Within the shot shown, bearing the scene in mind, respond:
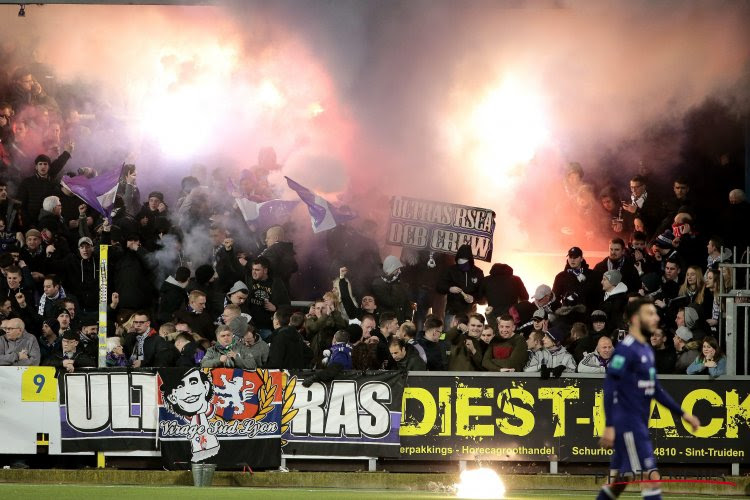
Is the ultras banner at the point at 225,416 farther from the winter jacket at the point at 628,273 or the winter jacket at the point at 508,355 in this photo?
the winter jacket at the point at 628,273

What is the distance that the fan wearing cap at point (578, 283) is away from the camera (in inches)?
742

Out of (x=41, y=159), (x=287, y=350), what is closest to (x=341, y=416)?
(x=287, y=350)

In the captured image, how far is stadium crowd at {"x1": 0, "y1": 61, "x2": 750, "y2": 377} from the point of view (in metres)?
16.9

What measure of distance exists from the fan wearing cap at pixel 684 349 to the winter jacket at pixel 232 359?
488 cm

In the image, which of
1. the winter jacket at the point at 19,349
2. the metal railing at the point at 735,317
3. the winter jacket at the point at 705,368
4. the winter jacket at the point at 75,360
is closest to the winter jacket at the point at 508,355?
the winter jacket at the point at 705,368

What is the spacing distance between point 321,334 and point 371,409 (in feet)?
5.29

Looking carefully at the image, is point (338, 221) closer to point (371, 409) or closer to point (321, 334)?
point (321, 334)

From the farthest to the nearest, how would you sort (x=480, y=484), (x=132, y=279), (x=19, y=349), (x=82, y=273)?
(x=82, y=273)
(x=132, y=279)
(x=19, y=349)
(x=480, y=484)

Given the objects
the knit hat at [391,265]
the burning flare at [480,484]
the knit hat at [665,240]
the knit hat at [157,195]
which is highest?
the knit hat at [157,195]

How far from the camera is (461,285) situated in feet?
63.8

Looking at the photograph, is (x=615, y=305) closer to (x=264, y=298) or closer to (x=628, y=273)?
(x=628, y=273)

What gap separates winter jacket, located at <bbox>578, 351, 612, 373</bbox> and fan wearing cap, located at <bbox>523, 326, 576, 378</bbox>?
102mm

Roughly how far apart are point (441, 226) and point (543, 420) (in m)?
5.39

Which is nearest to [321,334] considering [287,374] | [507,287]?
[287,374]
